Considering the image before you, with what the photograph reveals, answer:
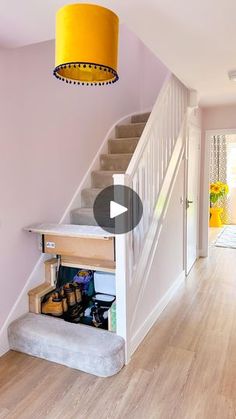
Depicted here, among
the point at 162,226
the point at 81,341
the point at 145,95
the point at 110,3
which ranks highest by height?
the point at 145,95

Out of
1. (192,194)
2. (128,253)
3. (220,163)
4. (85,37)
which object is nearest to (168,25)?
(85,37)

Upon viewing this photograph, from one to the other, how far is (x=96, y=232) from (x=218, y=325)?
148 cm

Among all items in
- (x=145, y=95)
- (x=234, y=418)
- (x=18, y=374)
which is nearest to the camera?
(x=234, y=418)

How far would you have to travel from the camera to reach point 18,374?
214 centimetres

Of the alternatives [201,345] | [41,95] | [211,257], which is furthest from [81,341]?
[211,257]

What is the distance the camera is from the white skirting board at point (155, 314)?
2461 millimetres

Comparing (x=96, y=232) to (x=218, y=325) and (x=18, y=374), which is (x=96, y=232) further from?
(x=218, y=325)

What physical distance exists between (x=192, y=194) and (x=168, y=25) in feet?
8.79

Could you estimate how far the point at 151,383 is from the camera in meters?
2.05

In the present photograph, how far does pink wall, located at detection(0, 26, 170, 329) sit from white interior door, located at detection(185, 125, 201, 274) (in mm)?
1364

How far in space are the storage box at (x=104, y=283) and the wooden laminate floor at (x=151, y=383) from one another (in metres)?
0.51

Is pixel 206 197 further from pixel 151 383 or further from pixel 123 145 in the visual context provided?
pixel 151 383

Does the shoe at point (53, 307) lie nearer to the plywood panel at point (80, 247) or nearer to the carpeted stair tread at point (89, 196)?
the plywood panel at point (80, 247)

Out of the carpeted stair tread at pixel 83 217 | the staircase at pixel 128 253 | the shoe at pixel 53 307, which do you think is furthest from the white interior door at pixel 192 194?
the shoe at pixel 53 307
